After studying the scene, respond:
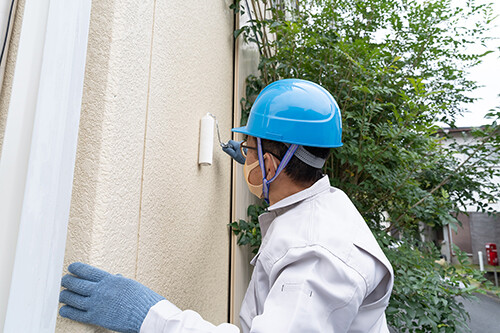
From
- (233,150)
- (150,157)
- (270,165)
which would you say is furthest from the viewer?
(233,150)

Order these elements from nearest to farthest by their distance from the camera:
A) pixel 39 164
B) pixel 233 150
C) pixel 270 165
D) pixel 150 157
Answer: pixel 39 164 → pixel 150 157 → pixel 270 165 → pixel 233 150

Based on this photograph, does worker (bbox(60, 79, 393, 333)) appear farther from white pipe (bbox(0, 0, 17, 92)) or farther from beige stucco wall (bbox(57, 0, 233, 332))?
white pipe (bbox(0, 0, 17, 92))

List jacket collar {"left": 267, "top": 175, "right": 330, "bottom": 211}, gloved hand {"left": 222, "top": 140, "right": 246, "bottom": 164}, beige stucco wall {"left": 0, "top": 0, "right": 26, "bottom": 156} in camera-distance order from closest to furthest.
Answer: beige stucco wall {"left": 0, "top": 0, "right": 26, "bottom": 156} → jacket collar {"left": 267, "top": 175, "right": 330, "bottom": 211} → gloved hand {"left": 222, "top": 140, "right": 246, "bottom": 164}

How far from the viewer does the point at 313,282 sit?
86 centimetres

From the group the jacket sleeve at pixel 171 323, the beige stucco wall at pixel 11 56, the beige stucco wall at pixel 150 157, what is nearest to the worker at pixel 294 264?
the jacket sleeve at pixel 171 323

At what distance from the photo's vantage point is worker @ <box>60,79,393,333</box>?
0.86 m

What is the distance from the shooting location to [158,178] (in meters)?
1.30

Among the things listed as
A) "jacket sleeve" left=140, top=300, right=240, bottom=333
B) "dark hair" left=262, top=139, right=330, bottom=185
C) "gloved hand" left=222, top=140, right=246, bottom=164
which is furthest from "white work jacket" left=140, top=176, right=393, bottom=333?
"gloved hand" left=222, top=140, right=246, bottom=164

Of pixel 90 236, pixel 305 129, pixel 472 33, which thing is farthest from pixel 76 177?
pixel 472 33

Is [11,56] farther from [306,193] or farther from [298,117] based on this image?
[306,193]

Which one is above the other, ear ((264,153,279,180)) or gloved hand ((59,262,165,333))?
ear ((264,153,279,180))

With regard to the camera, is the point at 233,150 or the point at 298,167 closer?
the point at 298,167

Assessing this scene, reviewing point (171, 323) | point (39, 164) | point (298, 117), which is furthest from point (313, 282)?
point (39, 164)

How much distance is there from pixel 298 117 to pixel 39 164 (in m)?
0.92
